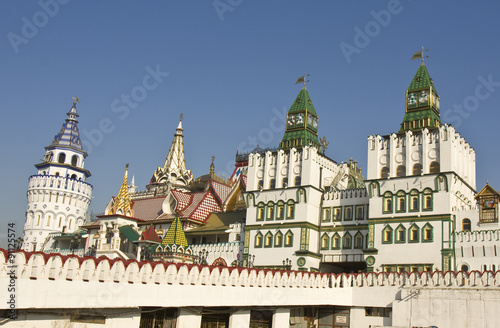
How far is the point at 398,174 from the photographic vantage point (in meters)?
39.0

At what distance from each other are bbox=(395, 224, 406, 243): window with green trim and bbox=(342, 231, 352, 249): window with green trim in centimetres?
477

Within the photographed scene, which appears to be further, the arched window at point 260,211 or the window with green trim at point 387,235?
the arched window at point 260,211

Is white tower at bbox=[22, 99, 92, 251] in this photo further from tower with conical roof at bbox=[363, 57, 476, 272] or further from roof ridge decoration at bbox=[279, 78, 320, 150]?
tower with conical roof at bbox=[363, 57, 476, 272]

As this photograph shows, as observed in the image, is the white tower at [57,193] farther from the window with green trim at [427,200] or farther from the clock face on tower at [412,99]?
the window with green trim at [427,200]

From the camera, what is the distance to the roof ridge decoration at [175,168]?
235ft

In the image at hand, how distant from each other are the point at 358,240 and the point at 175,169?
37.2m

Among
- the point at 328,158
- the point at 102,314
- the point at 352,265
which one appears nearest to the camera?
the point at 102,314

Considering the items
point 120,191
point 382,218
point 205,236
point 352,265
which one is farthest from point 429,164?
point 120,191

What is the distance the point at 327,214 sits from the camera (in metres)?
43.1

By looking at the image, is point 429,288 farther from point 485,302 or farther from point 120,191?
point 120,191

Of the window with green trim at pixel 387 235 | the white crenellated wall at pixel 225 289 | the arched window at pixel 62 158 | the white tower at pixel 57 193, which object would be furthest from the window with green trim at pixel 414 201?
the arched window at pixel 62 158

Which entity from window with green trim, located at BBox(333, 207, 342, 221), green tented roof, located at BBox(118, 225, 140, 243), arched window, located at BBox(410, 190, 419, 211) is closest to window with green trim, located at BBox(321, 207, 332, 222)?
window with green trim, located at BBox(333, 207, 342, 221)

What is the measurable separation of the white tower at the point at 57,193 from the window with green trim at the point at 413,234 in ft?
135

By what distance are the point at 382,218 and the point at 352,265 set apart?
5.73 m
